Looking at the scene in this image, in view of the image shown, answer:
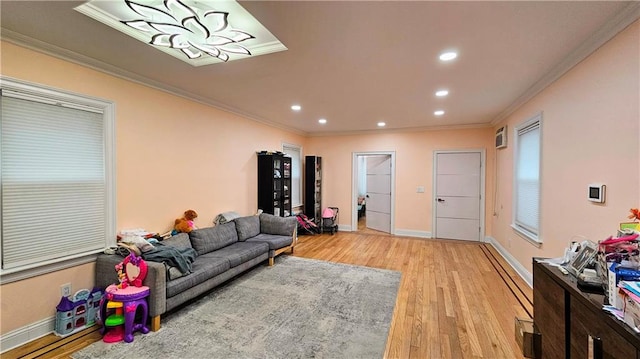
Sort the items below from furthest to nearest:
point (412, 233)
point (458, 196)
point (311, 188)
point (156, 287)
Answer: point (311, 188) < point (412, 233) < point (458, 196) < point (156, 287)

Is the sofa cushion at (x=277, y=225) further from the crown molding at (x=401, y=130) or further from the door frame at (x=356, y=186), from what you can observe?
the crown molding at (x=401, y=130)

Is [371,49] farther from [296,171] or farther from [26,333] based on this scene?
[296,171]

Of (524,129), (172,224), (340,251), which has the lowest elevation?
(340,251)

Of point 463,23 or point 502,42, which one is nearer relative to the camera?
point 463,23

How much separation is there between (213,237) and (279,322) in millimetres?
1648

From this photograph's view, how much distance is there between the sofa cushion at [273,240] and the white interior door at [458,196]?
12.1 feet

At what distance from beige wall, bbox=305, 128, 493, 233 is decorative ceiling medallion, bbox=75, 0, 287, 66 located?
4.59m

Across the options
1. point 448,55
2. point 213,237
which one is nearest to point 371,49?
point 448,55

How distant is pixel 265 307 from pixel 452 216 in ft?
16.0

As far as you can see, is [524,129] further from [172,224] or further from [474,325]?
[172,224]

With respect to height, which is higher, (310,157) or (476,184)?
(310,157)

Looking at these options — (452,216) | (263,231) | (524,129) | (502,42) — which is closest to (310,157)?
(263,231)

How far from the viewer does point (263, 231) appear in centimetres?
477

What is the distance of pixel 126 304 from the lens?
2291mm
